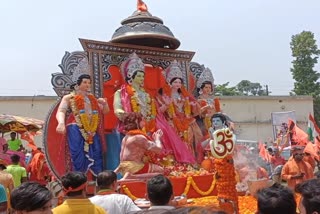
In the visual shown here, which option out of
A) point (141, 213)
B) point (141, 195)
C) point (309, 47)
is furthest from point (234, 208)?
point (309, 47)

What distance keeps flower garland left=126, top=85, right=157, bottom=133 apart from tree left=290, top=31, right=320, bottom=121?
20705 mm

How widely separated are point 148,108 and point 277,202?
624cm

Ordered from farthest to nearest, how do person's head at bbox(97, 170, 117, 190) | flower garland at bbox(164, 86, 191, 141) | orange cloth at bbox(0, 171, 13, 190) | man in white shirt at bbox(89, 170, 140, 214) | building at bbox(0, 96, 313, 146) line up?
building at bbox(0, 96, 313, 146) → flower garland at bbox(164, 86, 191, 141) → orange cloth at bbox(0, 171, 13, 190) → person's head at bbox(97, 170, 117, 190) → man in white shirt at bbox(89, 170, 140, 214)

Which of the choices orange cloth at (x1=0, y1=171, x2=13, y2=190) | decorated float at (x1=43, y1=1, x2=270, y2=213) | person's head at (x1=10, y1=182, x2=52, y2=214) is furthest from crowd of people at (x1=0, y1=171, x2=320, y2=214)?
decorated float at (x1=43, y1=1, x2=270, y2=213)

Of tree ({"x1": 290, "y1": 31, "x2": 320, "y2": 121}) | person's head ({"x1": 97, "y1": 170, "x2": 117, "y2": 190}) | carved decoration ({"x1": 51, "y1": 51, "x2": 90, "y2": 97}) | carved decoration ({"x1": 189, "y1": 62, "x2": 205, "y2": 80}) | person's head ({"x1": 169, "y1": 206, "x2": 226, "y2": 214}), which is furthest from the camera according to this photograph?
tree ({"x1": 290, "y1": 31, "x2": 320, "y2": 121})

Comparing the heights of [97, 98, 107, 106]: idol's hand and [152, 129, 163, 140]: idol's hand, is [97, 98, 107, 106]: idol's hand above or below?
above

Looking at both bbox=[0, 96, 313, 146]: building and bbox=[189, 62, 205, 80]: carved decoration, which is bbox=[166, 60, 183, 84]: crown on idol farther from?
bbox=[0, 96, 313, 146]: building

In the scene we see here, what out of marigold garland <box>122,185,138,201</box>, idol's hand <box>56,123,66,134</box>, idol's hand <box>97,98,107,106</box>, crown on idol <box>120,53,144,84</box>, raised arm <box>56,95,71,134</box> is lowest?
marigold garland <box>122,185,138,201</box>

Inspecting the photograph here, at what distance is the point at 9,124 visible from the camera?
10.9 metres

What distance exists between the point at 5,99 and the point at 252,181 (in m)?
14.5

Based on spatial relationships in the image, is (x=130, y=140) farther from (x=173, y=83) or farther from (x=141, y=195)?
(x=173, y=83)

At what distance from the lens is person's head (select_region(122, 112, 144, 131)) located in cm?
742

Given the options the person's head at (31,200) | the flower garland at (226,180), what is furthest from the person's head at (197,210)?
the flower garland at (226,180)

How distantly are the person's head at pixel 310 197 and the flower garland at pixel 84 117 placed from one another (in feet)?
19.1
